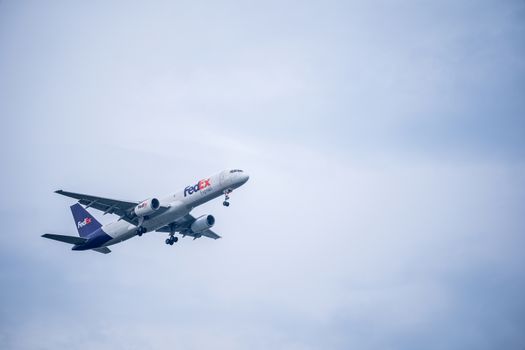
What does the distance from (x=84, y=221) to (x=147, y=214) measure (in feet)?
37.9

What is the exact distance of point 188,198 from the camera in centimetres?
5303

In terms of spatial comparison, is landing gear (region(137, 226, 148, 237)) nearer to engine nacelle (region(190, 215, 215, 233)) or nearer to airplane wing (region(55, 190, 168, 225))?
airplane wing (region(55, 190, 168, 225))

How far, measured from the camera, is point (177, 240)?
→ 6109cm

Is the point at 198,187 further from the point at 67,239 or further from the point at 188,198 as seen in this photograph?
the point at 67,239

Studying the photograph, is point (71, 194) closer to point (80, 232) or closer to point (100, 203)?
point (100, 203)

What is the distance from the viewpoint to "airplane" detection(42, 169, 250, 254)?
51906 mm

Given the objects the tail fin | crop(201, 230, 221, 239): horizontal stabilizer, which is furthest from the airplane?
crop(201, 230, 221, 239): horizontal stabilizer

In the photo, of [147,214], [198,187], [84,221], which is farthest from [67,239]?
[198,187]

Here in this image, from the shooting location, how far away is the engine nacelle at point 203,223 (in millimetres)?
60250

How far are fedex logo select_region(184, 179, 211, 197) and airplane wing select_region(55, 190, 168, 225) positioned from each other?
2551 mm

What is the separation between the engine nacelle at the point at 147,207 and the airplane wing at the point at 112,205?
110cm

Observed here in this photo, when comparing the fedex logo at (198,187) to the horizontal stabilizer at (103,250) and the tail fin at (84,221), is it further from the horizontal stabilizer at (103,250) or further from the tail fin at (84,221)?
the horizontal stabilizer at (103,250)

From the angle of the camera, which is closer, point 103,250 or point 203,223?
point 103,250

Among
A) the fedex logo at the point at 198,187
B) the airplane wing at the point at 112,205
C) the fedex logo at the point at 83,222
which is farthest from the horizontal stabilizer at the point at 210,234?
the fedex logo at the point at 83,222
